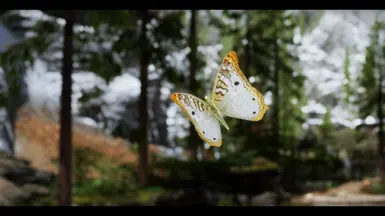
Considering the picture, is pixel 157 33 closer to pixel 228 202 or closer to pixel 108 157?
pixel 108 157

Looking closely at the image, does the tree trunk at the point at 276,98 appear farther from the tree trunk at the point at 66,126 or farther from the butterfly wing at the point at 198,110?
the tree trunk at the point at 66,126

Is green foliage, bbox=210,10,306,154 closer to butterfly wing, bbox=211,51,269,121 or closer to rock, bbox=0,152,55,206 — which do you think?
butterfly wing, bbox=211,51,269,121

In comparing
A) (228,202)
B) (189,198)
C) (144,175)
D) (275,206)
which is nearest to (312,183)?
(275,206)

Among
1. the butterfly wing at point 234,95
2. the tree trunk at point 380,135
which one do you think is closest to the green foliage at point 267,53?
the tree trunk at point 380,135

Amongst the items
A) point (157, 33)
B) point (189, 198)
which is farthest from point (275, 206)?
point (157, 33)

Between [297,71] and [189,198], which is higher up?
[297,71]

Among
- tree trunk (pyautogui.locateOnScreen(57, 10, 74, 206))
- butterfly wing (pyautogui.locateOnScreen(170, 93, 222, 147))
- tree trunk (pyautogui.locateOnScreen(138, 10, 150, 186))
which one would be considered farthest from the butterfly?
tree trunk (pyautogui.locateOnScreen(57, 10, 74, 206))
